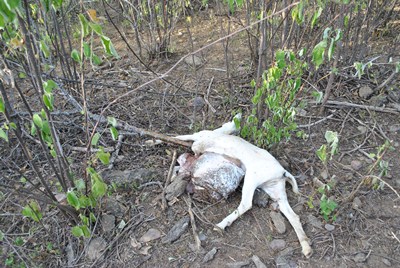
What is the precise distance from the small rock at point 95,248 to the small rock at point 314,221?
48.3 inches

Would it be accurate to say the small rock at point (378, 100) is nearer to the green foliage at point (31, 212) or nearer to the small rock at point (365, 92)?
the small rock at point (365, 92)

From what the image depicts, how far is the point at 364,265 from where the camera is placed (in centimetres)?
200

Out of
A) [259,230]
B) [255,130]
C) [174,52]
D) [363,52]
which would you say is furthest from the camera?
[174,52]

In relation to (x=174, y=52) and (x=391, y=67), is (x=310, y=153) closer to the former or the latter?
A: (x=391, y=67)

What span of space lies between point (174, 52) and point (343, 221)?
8.32ft

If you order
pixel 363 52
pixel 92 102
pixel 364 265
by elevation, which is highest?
pixel 363 52

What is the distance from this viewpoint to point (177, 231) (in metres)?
2.21

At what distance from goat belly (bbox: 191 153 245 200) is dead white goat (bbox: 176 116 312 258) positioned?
0.06 m

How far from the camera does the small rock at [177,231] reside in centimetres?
218

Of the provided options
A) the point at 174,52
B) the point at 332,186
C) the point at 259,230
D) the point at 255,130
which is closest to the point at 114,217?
the point at 259,230

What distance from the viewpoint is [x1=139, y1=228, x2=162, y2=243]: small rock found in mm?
2197

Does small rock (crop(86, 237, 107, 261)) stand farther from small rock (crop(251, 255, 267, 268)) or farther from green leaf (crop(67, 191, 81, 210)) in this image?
small rock (crop(251, 255, 267, 268))

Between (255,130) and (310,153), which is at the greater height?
(255,130)

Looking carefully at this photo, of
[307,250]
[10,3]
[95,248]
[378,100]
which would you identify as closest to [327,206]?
[307,250]
